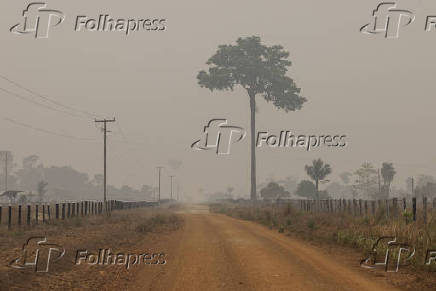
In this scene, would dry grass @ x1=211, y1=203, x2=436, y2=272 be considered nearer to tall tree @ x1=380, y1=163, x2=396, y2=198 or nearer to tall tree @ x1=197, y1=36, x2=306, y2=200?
tall tree @ x1=197, y1=36, x2=306, y2=200

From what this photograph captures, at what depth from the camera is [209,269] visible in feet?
43.0

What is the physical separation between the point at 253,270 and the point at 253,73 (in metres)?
59.7

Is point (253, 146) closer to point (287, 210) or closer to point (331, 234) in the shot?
point (287, 210)

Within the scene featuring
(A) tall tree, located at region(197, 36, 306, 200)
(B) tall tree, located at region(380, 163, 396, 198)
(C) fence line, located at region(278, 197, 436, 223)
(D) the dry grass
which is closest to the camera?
(D) the dry grass

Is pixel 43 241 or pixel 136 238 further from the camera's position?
pixel 136 238

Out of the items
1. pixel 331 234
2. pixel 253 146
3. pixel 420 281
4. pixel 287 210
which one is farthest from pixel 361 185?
pixel 420 281

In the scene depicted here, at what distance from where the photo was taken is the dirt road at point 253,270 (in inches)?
432

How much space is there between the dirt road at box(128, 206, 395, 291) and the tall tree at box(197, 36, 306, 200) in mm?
52775

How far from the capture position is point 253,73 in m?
70.6

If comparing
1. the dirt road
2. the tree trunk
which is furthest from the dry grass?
the tree trunk

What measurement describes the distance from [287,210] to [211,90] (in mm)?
38990

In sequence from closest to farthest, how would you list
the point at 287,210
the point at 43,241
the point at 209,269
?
the point at 209,269, the point at 43,241, the point at 287,210

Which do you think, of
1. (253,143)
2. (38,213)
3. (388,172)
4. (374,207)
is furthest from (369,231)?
(388,172)

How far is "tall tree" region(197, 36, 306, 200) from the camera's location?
231 feet
